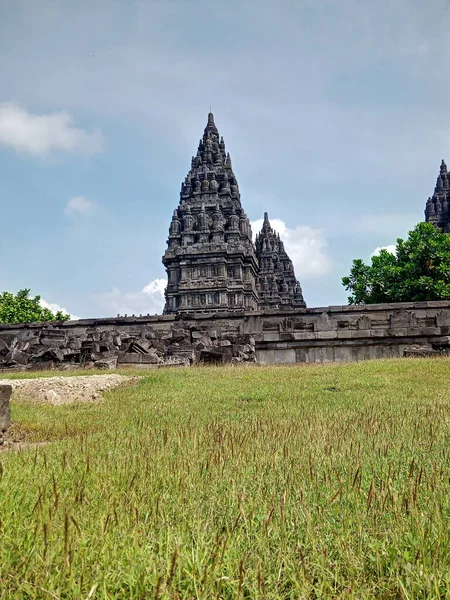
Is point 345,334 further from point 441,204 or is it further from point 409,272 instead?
point 441,204

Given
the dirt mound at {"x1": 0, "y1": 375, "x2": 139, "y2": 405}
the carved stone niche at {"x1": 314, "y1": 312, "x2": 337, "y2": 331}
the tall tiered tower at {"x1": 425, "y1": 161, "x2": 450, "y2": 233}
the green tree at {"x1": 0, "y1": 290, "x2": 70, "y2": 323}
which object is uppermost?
the tall tiered tower at {"x1": 425, "y1": 161, "x2": 450, "y2": 233}

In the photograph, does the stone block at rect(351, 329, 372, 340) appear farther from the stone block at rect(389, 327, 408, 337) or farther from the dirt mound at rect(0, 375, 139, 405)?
the dirt mound at rect(0, 375, 139, 405)

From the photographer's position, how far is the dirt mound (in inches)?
360

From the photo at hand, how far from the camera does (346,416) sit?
219 inches

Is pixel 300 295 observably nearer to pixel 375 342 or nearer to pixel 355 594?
pixel 375 342

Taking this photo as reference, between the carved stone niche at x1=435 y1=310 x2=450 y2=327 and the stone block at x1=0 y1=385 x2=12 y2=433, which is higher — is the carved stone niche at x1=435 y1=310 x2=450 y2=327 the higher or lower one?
the higher one

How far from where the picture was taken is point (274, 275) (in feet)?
197

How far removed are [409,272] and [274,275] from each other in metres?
29.5

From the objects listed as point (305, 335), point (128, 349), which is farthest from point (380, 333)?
point (128, 349)

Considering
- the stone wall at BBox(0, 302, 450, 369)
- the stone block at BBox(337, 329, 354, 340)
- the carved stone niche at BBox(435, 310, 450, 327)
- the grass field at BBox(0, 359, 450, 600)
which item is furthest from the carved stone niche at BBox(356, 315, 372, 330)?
the grass field at BBox(0, 359, 450, 600)

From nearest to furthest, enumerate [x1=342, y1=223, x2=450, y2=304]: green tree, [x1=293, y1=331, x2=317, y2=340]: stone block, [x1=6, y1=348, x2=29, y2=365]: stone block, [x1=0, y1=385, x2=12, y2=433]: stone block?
[x1=0, y1=385, x2=12, y2=433]: stone block → [x1=293, y1=331, x2=317, y2=340]: stone block → [x1=6, y1=348, x2=29, y2=365]: stone block → [x1=342, y1=223, x2=450, y2=304]: green tree

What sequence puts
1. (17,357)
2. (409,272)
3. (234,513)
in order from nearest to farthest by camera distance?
(234,513)
(17,357)
(409,272)

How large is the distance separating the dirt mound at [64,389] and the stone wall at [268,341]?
4971mm

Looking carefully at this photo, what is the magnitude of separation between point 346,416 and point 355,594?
3.90 metres
